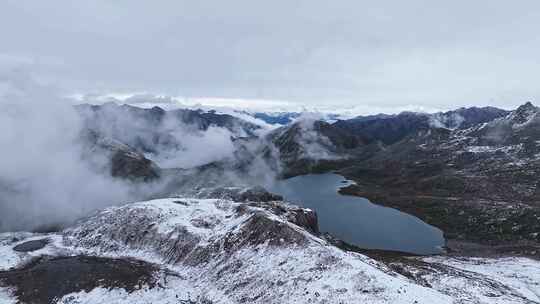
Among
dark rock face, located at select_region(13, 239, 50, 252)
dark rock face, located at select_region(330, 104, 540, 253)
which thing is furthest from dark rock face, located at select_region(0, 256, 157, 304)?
dark rock face, located at select_region(330, 104, 540, 253)

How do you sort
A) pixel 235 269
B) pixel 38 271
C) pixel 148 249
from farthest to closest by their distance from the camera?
pixel 148 249 < pixel 38 271 < pixel 235 269

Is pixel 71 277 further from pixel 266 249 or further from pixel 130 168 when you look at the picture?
pixel 130 168

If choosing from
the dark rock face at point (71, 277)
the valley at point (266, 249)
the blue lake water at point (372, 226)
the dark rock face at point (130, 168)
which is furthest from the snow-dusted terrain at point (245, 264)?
the dark rock face at point (130, 168)

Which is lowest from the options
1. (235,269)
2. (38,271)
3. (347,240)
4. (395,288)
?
(347,240)

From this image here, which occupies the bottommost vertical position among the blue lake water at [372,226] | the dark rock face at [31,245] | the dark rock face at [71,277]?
the blue lake water at [372,226]

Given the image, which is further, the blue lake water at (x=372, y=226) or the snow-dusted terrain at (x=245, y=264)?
the blue lake water at (x=372, y=226)

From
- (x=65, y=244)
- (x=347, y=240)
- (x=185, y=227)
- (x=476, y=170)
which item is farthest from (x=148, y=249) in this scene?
(x=476, y=170)

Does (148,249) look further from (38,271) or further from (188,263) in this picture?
(38,271)

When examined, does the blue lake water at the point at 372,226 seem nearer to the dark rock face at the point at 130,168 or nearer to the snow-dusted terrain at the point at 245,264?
the snow-dusted terrain at the point at 245,264
